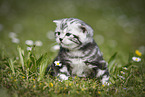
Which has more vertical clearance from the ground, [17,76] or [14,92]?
[17,76]

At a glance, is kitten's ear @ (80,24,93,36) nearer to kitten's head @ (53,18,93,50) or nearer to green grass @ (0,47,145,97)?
kitten's head @ (53,18,93,50)

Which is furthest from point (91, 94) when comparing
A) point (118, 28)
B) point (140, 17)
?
point (140, 17)

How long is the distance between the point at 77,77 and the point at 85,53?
43 centimetres

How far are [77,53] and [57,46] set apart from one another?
1.16 metres

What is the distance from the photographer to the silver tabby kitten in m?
2.25

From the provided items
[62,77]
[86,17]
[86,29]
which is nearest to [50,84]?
[62,77]

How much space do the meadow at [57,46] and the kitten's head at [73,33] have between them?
0.34 meters

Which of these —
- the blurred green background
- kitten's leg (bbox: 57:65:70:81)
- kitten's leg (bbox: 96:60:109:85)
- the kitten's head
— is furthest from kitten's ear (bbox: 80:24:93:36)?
the blurred green background

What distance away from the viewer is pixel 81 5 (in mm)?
10055

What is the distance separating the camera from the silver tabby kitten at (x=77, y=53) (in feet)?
7.38

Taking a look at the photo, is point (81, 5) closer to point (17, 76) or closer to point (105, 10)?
point (105, 10)

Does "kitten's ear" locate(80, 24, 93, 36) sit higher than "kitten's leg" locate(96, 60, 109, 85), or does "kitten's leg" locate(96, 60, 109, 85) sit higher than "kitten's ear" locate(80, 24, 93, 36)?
"kitten's ear" locate(80, 24, 93, 36)

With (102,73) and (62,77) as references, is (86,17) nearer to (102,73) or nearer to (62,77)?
(102,73)

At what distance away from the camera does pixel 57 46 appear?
3455mm
